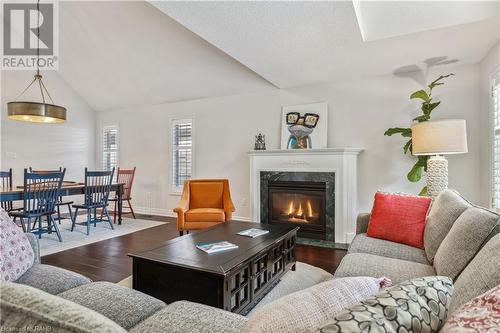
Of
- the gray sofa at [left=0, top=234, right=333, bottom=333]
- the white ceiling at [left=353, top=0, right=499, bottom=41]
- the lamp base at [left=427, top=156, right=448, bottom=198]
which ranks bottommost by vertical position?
the gray sofa at [left=0, top=234, right=333, bottom=333]

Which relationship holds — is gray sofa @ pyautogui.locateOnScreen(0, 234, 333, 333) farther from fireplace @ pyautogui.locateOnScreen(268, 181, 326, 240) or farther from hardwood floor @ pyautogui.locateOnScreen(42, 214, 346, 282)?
fireplace @ pyautogui.locateOnScreen(268, 181, 326, 240)

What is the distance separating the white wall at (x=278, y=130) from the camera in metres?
3.58

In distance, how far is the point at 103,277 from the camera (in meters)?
2.69

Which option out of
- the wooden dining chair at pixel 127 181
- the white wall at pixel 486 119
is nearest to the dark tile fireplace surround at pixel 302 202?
the white wall at pixel 486 119

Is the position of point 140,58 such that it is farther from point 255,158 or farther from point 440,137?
point 440,137

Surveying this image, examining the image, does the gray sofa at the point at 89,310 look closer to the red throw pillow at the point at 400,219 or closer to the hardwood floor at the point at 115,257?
the hardwood floor at the point at 115,257

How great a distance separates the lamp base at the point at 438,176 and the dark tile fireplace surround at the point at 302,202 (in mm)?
1256

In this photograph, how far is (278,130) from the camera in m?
4.72

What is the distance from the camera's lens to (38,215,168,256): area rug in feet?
12.0

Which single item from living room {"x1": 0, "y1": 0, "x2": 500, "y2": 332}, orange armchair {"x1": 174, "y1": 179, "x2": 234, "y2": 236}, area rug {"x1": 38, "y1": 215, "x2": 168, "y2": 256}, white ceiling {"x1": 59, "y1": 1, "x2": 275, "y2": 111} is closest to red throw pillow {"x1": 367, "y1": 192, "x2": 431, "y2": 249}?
living room {"x1": 0, "y1": 0, "x2": 500, "y2": 332}

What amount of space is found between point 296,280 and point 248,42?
2443 millimetres

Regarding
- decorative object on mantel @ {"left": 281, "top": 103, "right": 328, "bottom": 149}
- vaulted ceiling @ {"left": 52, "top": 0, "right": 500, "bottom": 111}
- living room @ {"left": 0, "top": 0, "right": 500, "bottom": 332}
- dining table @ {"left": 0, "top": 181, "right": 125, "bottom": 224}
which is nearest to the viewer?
living room @ {"left": 0, "top": 0, "right": 500, "bottom": 332}

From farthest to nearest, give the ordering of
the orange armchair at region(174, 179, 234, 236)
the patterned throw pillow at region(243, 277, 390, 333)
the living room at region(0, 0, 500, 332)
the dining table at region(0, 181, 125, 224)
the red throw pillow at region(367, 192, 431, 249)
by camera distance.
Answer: the orange armchair at region(174, 179, 234, 236), the dining table at region(0, 181, 125, 224), the red throw pillow at region(367, 192, 431, 249), the living room at region(0, 0, 500, 332), the patterned throw pillow at region(243, 277, 390, 333)

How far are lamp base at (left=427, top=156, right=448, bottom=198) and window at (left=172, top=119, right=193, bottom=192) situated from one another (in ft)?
13.6
